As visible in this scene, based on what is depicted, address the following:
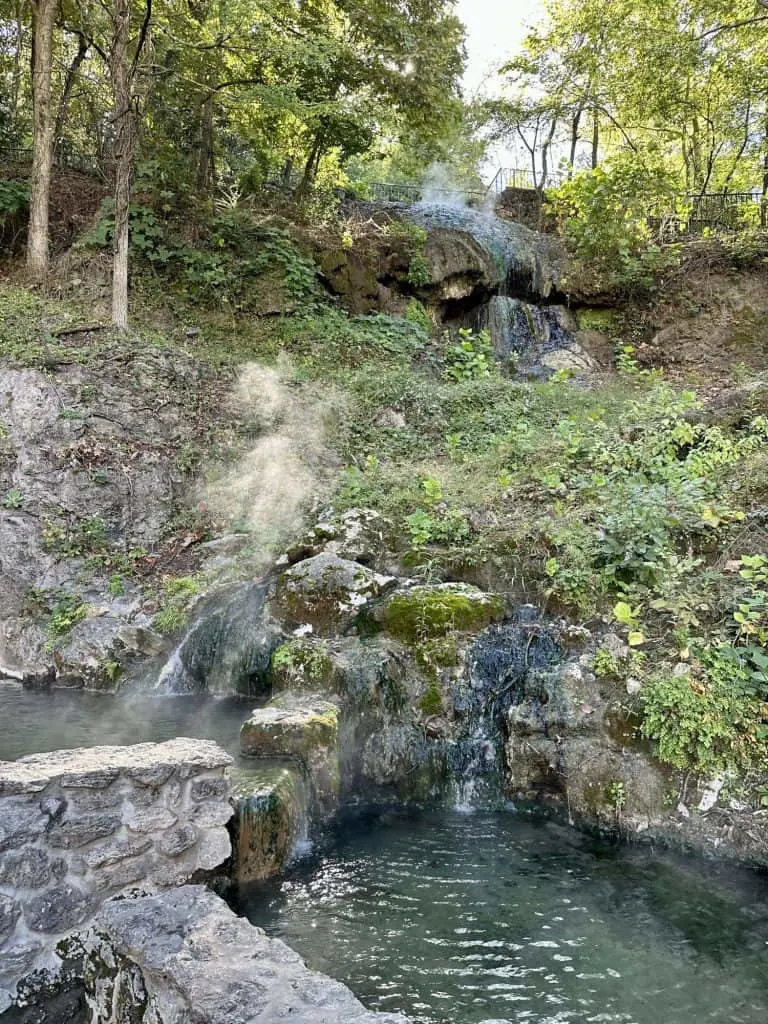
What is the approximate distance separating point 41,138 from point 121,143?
188 centimetres

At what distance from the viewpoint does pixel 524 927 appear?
12.6ft

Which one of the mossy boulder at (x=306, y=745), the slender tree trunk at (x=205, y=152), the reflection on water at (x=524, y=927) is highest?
the slender tree trunk at (x=205, y=152)

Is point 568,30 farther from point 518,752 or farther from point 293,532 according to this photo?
point 518,752

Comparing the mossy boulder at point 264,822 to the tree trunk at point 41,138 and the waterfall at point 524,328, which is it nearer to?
the tree trunk at point 41,138

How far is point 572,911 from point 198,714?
3903mm

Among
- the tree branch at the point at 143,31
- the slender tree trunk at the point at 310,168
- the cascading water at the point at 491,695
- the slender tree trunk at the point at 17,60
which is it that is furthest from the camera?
the slender tree trunk at the point at 310,168

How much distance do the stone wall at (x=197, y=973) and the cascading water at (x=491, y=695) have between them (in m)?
3.14

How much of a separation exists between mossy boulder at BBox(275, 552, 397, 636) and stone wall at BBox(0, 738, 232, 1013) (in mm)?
3056

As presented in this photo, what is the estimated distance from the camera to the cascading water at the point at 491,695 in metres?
5.61

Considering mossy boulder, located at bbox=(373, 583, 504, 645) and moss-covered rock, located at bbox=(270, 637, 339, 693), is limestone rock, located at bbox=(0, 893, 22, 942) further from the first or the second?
mossy boulder, located at bbox=(373, 583, 504, 645)

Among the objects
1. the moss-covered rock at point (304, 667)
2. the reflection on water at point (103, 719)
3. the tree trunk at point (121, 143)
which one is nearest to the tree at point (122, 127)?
the tree trunk at point (121, 143)

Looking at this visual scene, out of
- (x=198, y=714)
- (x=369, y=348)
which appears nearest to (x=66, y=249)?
(x=369, y=348)

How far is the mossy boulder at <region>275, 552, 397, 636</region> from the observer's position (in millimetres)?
6805

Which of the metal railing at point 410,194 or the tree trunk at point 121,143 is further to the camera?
the metal railing at point 410,194
